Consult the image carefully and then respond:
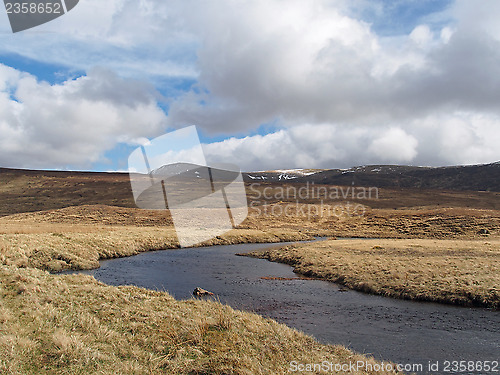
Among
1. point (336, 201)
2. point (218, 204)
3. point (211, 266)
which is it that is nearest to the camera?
point (211, 266)

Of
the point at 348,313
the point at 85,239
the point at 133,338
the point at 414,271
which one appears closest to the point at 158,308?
the point at 133,338

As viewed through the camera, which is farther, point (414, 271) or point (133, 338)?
point (414, 271)

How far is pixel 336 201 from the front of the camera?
4309 inches

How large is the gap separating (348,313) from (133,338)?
11.9m

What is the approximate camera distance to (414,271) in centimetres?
2439

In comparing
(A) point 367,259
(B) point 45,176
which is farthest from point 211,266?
(B) point 45,176

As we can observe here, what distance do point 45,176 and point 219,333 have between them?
151 m

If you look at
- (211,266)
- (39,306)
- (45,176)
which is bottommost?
(211,266)

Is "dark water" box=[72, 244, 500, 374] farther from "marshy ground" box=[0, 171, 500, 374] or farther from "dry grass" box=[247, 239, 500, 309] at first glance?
"marshy ground" box=[0, 171, 500, 374]

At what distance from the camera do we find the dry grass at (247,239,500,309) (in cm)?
1986

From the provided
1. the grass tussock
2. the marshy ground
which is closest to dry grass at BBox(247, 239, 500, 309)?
the marshy ground

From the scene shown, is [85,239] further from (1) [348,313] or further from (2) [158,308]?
(1) [348,313]

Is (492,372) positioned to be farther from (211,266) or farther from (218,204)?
(218,204)

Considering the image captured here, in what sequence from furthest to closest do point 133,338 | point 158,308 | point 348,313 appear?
point 348,313, point 158,308, point 133,338
